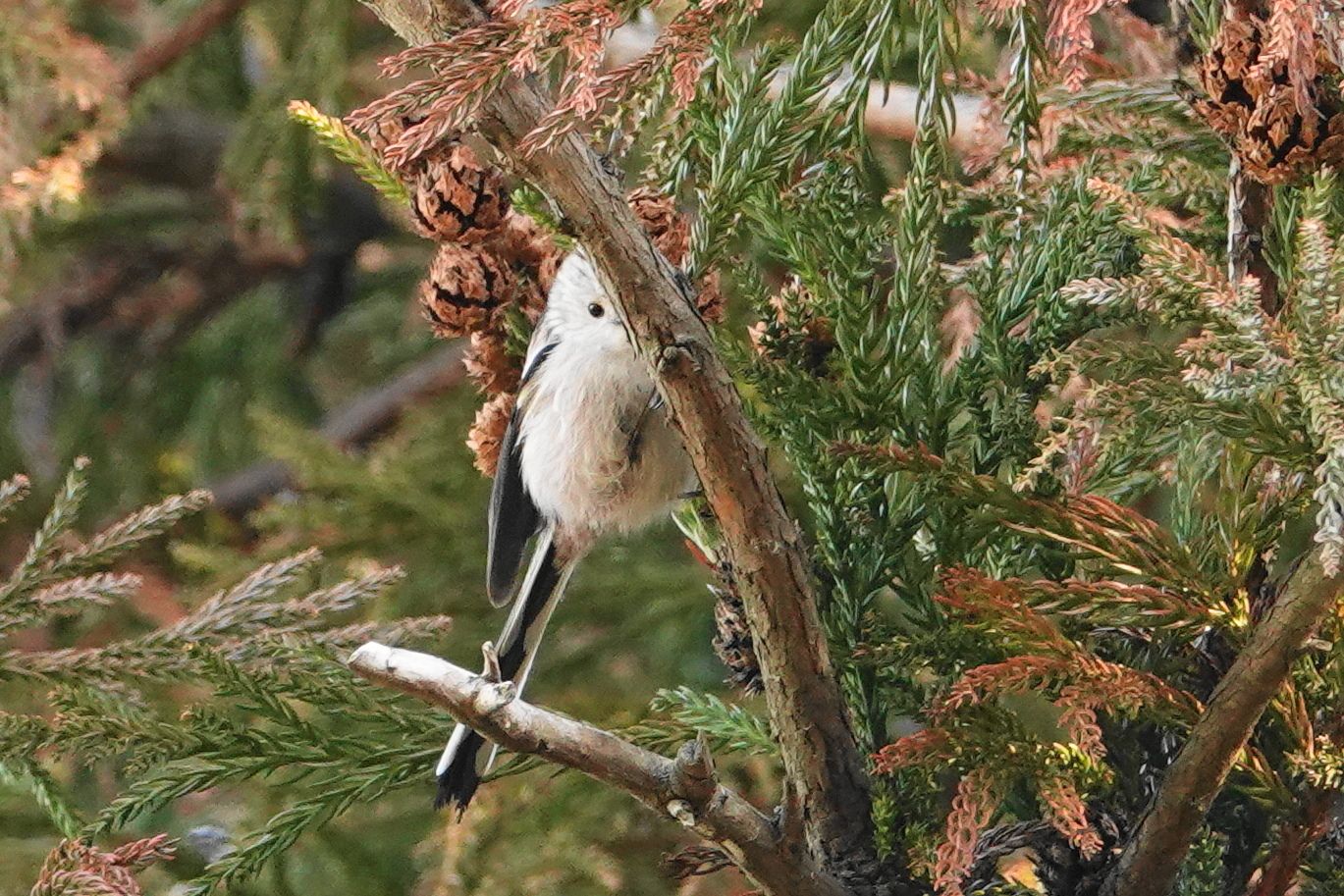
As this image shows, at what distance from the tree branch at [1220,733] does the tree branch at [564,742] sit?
0.87ft

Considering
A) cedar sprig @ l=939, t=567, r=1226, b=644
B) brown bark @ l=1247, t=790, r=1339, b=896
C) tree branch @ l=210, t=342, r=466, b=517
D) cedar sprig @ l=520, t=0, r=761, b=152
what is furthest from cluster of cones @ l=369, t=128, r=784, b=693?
tree branch @ l=210, t=342, r=466, b=517

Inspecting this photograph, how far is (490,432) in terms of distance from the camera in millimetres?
1483

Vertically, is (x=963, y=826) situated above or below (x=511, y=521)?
below

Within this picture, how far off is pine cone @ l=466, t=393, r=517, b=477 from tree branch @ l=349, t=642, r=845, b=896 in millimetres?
530

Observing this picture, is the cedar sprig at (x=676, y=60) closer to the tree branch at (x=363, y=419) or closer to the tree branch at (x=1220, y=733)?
the tree branch at (x=1220, y=733)

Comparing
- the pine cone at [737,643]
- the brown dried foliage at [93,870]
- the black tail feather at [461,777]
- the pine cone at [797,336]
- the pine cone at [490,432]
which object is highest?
the pine cone at [490,432]

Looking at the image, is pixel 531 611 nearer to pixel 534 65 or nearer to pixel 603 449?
pixel 603 449

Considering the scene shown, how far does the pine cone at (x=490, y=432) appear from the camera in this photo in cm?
148


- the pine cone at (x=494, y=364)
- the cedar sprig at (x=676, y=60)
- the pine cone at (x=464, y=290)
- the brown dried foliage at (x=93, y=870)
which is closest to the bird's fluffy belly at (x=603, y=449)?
the pine cone at (x=494, y=364)

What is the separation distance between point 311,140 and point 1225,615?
2.21 meters

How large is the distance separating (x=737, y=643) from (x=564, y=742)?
291 mm

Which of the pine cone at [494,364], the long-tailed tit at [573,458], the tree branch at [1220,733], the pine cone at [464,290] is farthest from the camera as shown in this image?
the long-tailed tit at [573,458]

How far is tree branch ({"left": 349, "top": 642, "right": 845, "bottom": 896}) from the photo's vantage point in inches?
36.9

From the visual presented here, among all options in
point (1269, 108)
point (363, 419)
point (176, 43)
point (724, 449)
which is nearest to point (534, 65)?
point (724, 449)
